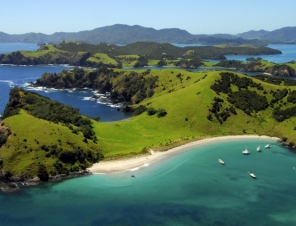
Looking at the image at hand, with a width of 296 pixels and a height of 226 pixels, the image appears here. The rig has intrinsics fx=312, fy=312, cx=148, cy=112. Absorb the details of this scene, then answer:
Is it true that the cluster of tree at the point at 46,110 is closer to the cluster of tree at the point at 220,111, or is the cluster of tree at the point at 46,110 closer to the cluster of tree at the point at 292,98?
the cluster of tree at the point at 220,111

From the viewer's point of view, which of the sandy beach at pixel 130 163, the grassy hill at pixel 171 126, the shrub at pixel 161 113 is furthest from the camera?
the shrub at pixel 161 113

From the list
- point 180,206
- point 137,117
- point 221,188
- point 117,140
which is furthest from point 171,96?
point 180,206

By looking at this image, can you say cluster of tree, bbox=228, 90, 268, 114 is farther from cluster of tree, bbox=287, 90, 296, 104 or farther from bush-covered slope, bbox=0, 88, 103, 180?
bush-covered slope, bbox=0, 88, 103, 180

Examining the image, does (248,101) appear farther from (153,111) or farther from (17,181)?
(17,181)

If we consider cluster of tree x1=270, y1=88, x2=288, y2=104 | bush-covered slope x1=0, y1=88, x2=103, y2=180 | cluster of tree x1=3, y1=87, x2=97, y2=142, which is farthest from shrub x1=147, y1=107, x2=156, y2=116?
cluster of tree x1=270, y1=88, x2=288, y2=104

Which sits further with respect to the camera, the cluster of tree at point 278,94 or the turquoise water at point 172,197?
the cluster of tree at point 278,94

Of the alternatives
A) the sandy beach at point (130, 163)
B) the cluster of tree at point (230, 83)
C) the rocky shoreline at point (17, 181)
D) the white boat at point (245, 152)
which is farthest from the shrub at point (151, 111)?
the rocky shoreline at point (17, 181)
